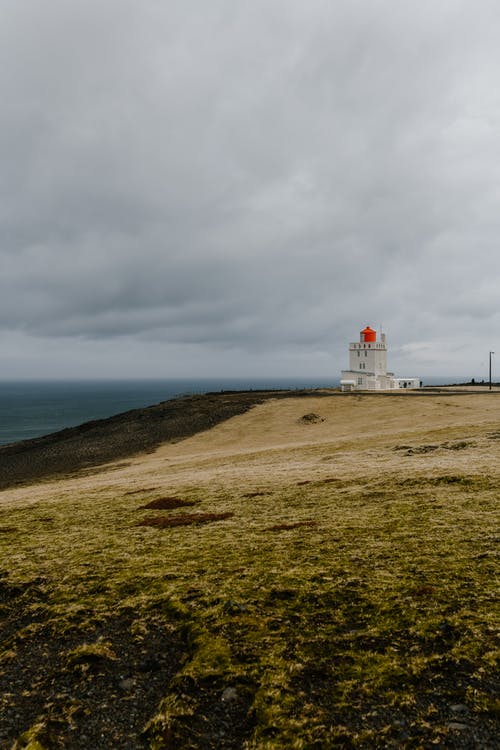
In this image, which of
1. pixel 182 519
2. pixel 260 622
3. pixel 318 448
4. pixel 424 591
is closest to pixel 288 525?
pixel 182 519

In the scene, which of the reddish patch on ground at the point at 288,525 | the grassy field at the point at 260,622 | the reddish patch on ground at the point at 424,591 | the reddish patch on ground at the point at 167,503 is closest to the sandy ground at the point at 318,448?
the reddish patch on ground at the point at 167,503

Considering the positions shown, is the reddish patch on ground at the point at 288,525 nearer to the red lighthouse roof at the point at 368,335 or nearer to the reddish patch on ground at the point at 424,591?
the reddish patch on ground at the point at 424,591

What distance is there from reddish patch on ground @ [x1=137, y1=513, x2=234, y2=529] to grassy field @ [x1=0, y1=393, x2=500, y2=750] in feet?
0.42

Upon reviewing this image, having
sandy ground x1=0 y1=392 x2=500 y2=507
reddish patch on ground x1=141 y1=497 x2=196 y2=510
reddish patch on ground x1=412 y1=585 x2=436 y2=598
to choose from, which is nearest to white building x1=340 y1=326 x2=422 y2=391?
sandy ground x1=0 y1=392 x2=500 y2=507

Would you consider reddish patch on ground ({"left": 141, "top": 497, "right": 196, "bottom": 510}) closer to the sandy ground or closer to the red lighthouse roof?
the sandy ground

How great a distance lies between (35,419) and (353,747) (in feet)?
683

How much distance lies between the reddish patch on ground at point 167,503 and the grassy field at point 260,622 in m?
0.33

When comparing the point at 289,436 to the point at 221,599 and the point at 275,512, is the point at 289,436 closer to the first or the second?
the point at 275,512

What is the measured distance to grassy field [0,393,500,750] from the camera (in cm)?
728

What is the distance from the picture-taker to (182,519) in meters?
19.2

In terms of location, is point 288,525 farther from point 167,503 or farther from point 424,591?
point 167,503

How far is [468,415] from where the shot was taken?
5703 centimetres

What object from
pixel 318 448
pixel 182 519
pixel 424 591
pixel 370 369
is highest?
pixel 370 369

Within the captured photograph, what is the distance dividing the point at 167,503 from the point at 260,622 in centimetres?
1329
